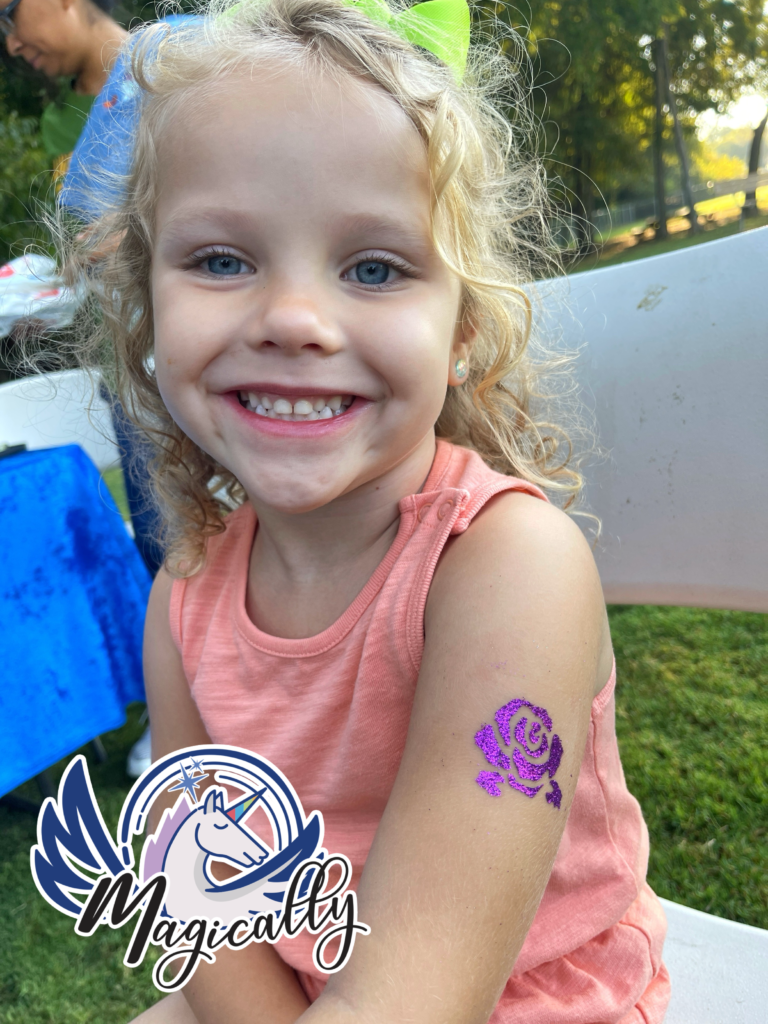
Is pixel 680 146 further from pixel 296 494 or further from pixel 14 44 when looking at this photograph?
pixel 296 494

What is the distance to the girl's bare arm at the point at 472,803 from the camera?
2.25 ft

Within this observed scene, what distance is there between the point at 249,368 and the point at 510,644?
37 centimetres

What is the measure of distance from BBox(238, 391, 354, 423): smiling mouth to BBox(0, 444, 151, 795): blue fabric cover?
1254mm

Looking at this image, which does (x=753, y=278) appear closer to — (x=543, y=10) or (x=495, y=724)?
(x=495, y=724)

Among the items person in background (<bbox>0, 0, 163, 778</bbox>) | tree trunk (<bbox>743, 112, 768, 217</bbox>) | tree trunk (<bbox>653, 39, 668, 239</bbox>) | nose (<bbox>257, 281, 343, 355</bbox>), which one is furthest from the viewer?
tree trunk (<bbox>653, 39, 668, 239</bbox>)

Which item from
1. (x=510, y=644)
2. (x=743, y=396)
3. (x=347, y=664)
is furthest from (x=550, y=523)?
(x=743, y=396)

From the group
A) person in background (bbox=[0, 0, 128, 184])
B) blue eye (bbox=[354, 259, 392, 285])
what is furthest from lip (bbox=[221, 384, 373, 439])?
person in background (bbox=[0, 0, 128, 184])

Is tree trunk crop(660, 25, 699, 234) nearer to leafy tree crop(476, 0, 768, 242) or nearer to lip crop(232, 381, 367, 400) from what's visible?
leafy tree crop(476, 0, 768, 242)

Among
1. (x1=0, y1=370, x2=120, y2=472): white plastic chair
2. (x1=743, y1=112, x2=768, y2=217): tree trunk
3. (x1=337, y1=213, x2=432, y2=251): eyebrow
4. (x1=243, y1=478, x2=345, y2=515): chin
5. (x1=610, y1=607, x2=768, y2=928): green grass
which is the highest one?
(x1=337, y1=213, x2=432, y2=251): eyebrow

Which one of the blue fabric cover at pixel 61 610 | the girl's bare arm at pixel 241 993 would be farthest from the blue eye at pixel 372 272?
the blue fabric cover at pixel 61 610

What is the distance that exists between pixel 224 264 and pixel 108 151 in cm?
56

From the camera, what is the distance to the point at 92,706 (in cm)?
206

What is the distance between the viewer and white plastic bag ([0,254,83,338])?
1464 mm

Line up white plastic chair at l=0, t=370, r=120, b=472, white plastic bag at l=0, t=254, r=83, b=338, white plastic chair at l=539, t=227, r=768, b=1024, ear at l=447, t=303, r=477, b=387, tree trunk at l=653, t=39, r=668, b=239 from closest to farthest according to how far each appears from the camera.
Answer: ear at l=447, t=303, r=477, b=387
white plastic chair at l=539, t=227, r=768, b=1024
white plastic bag at l=0, t=254, r=83, b=338
white plastic chair at l=0, t=370, r=120, b=472
tree trunk at l=653, t=39, r=668, b=239
